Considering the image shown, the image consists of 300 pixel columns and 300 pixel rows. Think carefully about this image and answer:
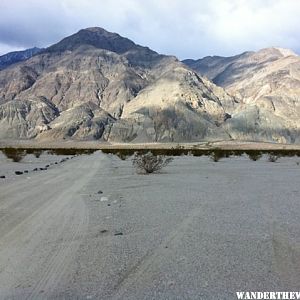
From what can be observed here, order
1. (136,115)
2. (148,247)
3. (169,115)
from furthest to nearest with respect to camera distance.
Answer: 1. (136,115)
2. (169,115)
3. (148,247)

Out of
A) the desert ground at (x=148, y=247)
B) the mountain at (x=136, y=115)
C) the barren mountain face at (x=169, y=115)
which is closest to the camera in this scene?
the desert ground at (x=148, y=247)

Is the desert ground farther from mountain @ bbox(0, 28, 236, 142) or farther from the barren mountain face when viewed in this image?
mountain @ bbox(0, 28, 236, 142)

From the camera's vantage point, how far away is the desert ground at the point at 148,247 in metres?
4.77

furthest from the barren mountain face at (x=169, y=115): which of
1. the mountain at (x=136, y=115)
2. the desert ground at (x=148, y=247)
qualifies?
the desert ground at (x=148, y=247)

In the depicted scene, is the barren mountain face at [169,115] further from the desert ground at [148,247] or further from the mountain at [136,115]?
the desert ground at [148,247]

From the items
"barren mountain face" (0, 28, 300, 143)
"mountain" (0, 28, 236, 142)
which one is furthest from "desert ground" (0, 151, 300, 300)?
"mountain" (0, 28, 236, 142)

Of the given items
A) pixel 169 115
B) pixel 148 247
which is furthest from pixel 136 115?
pixel 148 247

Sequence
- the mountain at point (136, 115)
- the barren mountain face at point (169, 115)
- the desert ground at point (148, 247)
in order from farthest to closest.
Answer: the mountain at point (136, 115) < the barren mountain face at point (169, 115) < the desert ground at point (148, 247)

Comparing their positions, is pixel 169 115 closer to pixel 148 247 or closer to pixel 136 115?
pixel 136 115

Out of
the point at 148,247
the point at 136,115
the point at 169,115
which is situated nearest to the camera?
the point at 148,247

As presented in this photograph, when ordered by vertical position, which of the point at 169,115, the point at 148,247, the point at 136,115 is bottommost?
the point at 148,247

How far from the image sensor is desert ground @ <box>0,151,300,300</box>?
4.77 metres

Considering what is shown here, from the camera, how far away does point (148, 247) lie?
6344mm

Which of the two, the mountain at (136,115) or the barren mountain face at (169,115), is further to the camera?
the mountain at (136,115)
